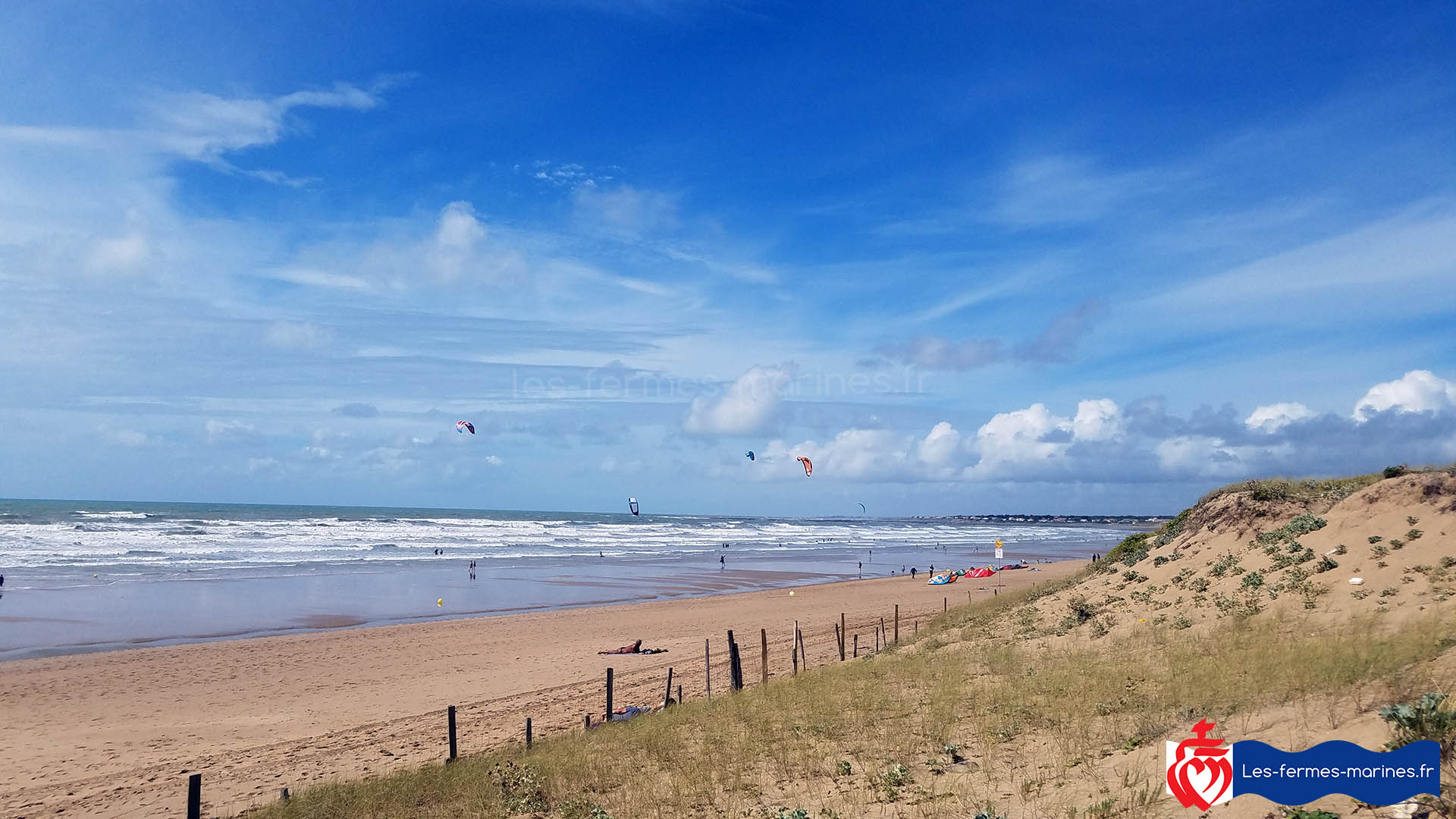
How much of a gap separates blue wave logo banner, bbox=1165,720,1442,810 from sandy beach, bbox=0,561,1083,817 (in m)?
11.5

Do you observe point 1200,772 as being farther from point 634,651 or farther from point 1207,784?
point 634,651

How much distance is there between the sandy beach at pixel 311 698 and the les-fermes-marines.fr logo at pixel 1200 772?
A: 11.0 m

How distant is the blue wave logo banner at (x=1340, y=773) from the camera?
521 cm

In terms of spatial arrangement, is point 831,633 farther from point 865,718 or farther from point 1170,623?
point 865,718

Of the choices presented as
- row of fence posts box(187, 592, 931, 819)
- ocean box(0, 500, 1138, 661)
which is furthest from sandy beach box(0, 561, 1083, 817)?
ocean box(0, 500, 1138, 661)

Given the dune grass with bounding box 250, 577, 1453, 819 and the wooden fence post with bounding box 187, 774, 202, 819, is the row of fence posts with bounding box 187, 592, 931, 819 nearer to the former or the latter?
the wooden fence post with bounding box 187, 774, 202, 819

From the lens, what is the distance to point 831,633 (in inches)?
1084

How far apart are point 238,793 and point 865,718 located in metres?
9.66

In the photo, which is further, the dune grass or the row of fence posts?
the row of fence posts

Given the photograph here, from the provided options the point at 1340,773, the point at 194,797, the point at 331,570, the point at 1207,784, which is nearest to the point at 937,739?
the point at 1207,784

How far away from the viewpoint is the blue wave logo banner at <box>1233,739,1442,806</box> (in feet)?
17.1

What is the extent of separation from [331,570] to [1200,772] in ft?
166

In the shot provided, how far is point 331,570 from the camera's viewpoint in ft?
158

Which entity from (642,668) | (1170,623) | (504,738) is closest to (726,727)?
(504,738)
